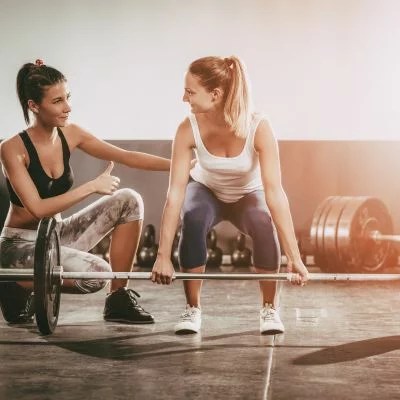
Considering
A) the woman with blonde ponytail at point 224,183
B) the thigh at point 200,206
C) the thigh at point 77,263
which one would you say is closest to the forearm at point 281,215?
the woman with blonde ponytail at point 224,183

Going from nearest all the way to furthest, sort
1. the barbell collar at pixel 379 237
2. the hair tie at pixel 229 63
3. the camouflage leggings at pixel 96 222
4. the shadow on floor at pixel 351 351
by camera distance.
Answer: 1. the shadow on floor at pixel 351 351
2. the hair tie at pixel 229 63
3. the camouflage leggings at pixel 96 222
4. the barbell collar at pixel 379 237

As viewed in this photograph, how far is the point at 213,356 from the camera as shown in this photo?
233 centimetres

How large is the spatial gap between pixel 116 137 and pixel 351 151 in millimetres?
1879

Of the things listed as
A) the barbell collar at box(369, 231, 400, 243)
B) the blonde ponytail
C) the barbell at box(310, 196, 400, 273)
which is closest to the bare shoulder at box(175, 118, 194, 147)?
the blonde ponytail

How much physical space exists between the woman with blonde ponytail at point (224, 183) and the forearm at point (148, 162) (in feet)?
0.68

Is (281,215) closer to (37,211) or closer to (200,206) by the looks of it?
(200,206)

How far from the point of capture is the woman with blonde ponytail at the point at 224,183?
2598mm

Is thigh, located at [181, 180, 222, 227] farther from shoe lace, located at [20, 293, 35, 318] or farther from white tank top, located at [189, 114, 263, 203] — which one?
shoe lace, located at [20, 293, 35, 318]

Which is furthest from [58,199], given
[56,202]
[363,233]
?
[363,233]

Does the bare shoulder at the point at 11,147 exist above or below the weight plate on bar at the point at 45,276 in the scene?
above

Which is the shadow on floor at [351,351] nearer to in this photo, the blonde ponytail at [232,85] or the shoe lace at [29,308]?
the blonde ponytail at [232,85]

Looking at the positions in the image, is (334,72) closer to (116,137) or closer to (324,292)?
(116,137)

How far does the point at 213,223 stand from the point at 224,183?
163mm

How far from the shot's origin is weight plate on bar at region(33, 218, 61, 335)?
7.82 feet
